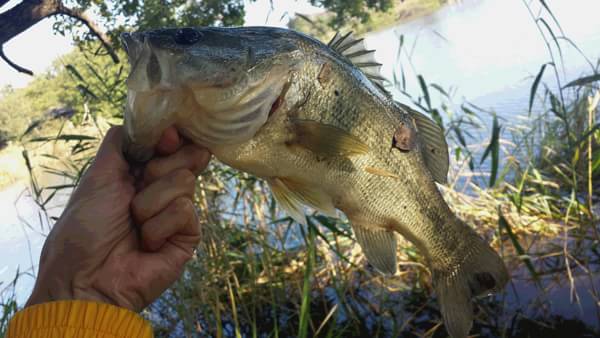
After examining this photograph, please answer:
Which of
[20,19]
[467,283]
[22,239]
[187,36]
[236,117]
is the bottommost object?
[467,283]

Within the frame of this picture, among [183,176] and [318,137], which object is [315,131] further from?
[183,176]

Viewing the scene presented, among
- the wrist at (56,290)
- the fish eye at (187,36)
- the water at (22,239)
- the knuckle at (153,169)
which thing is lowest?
the wrist at (56,290)

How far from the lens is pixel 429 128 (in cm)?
172

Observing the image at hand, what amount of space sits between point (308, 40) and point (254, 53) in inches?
7.7

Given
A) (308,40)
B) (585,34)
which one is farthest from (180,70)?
(585,34)

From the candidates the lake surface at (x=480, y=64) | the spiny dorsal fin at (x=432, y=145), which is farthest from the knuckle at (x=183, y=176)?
the lake surface at (x=480, y=64)

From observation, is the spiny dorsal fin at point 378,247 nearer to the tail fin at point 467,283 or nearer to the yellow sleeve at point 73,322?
the tail fin at point 467,283

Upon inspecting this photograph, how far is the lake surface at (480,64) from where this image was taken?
22.3 ft

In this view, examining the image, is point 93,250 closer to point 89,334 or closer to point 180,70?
point 89,334

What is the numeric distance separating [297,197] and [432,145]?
566mm

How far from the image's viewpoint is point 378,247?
5.66 feet

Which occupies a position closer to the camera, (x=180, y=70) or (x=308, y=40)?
(x=180, y=70)

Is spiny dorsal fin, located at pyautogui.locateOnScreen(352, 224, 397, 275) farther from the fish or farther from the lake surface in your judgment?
the lake surface

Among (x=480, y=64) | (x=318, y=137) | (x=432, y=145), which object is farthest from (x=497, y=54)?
(x=318, y=137)
